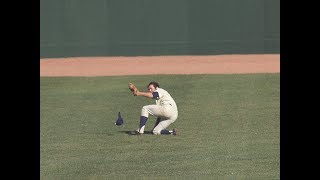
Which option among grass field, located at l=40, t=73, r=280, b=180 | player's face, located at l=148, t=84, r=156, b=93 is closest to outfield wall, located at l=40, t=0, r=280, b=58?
grass field, located at l=40, t=73, r=280, b=180

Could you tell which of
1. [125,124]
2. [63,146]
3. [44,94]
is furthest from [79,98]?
[63,146]

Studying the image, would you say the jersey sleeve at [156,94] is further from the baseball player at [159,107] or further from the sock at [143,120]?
the sock at [143,120]

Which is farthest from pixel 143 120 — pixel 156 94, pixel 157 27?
pixel 157 27

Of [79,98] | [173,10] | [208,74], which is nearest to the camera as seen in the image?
[79,98]

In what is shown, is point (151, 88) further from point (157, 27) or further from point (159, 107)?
point (157, 27)

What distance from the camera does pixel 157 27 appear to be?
27.4 meters

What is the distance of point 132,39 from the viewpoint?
27.2 m

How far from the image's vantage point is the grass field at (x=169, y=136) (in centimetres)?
1133

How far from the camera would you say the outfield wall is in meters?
26.9

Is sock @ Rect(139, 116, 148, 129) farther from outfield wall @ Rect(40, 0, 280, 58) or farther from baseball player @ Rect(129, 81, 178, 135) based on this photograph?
outfield wall @ Rect(40, 0, 280, 58)

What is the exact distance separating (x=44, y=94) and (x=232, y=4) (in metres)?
9.63

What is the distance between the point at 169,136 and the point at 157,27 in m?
13.8
